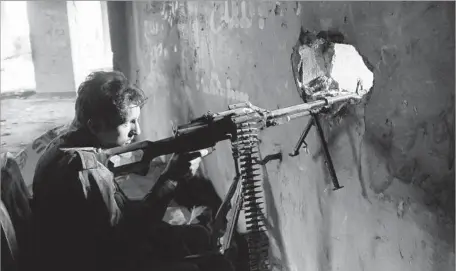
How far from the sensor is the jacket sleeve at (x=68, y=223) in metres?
1.36

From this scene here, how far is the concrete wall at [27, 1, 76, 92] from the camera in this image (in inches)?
53.5

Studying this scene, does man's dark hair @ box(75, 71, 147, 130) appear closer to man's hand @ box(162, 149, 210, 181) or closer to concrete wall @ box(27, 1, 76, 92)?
concrete wall @ box(27, 1, 76, 92)

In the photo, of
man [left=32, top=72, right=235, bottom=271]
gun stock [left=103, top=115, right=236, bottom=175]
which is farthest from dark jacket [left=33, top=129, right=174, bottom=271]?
gun stock [left=103, top=115, right=236, bottom=175]

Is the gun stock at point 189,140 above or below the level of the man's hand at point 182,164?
above

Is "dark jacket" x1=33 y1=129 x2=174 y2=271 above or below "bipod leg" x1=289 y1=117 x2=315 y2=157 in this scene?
below

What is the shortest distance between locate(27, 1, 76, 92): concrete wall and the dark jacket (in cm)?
17

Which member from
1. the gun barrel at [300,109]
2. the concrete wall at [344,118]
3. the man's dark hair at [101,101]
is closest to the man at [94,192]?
the man's dark hair at [101,101]

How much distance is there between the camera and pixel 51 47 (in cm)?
137

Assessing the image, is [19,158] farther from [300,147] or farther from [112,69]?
[300,147]

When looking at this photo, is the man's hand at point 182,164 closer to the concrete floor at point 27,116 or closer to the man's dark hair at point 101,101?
the man's dark hair at point 101,101

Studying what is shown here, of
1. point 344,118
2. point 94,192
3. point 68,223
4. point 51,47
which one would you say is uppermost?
point 51,47

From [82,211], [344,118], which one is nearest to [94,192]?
[82,211]

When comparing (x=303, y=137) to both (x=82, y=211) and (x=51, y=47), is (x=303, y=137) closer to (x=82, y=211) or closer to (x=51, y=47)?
(x=82, y=211)

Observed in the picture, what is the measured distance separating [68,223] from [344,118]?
903 mm
